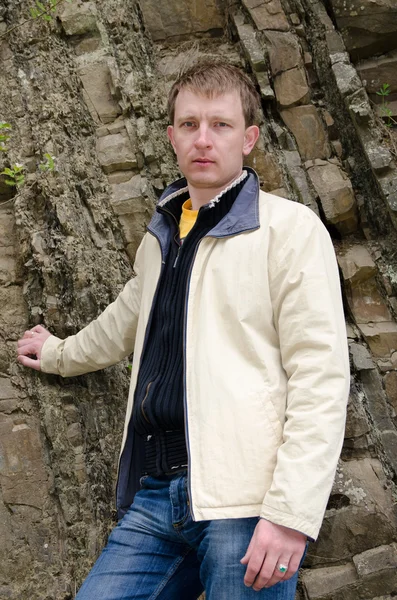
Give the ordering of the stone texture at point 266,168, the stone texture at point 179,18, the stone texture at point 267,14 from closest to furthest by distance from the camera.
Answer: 1. the stone texture at point 266,168
2. the stone texture at point 267,14
3. the stone texture at point 179,18

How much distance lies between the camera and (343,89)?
14.9 ft

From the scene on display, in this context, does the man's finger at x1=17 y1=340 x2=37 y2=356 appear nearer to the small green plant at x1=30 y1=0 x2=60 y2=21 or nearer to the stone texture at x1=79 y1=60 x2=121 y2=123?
the stone texture at x1=79 y1=60 x2=121 y2=123

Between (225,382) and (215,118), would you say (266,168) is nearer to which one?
(215,118)

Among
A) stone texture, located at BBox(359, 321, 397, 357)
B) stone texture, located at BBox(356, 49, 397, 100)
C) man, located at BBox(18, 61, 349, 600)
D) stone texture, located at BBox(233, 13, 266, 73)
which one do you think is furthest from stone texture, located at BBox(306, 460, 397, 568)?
stone texture, located at BBox(356, 49, 397, 100)

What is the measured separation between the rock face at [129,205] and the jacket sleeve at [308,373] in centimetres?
166

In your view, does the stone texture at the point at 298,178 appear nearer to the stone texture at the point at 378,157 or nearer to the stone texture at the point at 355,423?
the stone texture at the point at 378,157

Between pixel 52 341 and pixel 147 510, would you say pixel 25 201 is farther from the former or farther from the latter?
pixel 147 510

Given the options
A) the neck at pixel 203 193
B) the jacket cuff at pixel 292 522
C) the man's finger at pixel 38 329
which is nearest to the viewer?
the jacket cuff at pixel 292 522

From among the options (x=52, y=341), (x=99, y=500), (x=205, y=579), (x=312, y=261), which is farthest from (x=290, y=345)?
(x=99, y=500)

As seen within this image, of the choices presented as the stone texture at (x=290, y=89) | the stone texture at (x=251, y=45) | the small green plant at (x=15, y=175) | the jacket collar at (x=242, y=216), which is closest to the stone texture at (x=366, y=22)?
the stone texture at (x=290, y=89)

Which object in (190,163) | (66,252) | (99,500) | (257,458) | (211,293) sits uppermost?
(190,163)

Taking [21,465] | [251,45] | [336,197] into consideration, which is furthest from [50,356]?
[251,45]

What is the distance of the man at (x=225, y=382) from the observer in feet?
6.40

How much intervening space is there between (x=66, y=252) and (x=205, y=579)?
208 centimetres
